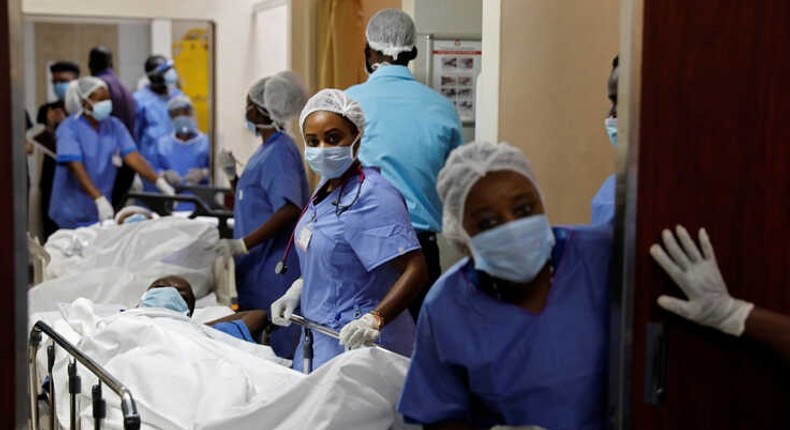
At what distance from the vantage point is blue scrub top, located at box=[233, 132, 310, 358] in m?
4.21

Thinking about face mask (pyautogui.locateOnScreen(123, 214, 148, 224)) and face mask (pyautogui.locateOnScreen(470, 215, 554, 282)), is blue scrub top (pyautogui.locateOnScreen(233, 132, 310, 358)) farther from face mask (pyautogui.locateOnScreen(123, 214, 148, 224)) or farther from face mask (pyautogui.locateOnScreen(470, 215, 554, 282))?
face mask (pyautogui.locateOnScreen(470, 215, 554, 282))

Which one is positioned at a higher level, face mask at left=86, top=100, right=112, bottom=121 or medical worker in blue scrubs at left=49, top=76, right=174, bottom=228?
face mask at left=86, top=100, right=112, bottom=121

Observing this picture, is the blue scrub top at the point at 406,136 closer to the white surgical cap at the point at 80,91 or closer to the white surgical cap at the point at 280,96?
the white surgical cap at the point at 280,96

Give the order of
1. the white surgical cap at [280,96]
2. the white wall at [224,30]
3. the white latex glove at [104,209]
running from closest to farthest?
the white surgical cap at [280,96], the white latex glove at [104,209], the white wall at [224,30]

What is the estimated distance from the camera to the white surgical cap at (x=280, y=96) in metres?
4.44

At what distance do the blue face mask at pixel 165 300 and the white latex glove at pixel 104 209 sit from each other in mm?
2710

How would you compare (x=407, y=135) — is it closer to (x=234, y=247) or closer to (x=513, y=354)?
(x=234, y=247)

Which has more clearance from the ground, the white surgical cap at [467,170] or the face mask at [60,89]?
the face mask at [60,89]

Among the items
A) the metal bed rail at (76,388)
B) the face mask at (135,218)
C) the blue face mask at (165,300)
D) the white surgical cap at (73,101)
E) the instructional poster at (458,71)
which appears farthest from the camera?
the white surgical cap at (73,101)

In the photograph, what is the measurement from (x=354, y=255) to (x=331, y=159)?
0.28m

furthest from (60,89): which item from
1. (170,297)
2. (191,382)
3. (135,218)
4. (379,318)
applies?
(379,318)

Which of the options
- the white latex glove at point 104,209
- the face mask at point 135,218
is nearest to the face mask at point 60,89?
the white latex glove at point 104,209

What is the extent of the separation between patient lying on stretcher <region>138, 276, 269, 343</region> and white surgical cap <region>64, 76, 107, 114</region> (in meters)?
2.94

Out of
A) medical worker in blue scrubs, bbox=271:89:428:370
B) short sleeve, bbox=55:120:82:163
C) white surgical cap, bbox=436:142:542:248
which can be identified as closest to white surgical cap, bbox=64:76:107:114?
short sleeve, bbox=55:120:82:163
